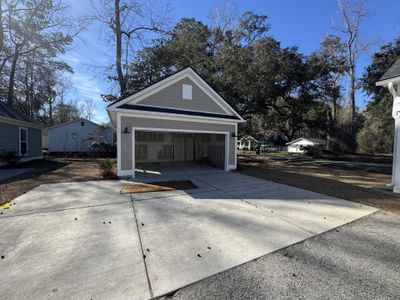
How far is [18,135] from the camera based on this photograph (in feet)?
44.7

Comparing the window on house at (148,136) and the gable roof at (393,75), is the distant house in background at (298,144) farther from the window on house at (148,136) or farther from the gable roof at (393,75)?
the gable roof at (393,75)

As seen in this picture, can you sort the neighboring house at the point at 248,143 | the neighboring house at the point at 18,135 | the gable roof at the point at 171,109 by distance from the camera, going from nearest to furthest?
1. the gable roof at the point at 171,109
2. the neighboring house at the point at 18,135
3. the neighboring house at the point at 248,143

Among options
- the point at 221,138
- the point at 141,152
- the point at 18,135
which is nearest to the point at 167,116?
the point at 221,138

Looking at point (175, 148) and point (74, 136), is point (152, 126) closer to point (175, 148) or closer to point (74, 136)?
point (175, 148)

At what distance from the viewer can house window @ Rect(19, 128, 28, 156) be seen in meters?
13.9

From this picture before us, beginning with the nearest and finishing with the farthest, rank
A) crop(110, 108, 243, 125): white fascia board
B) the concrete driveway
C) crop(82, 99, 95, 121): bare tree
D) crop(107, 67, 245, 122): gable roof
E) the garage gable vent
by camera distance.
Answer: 1. the concrete driveway
2. crop(110, 108, 243, 125): white fascia board
3. crop(107, 67, 245, 122): gable roof
4. the garage gable vent
5. crop(82, 99, 95, 121): bare tree

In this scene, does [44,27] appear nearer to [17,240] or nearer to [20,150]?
[20,150]

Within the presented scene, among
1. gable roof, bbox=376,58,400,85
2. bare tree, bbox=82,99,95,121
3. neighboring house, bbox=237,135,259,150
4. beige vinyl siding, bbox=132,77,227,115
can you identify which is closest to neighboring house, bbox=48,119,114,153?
beige vinyl siding, bbox=132,77,227,115

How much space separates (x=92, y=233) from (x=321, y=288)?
3388mm

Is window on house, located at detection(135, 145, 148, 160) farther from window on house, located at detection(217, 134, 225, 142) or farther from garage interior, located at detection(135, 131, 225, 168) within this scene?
window on house, located at detection(217, 134, 225, 142)

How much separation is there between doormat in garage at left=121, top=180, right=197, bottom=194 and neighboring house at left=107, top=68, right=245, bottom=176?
166cm

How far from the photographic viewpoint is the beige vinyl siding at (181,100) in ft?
32.4

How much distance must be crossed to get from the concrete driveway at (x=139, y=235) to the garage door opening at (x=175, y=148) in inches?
284

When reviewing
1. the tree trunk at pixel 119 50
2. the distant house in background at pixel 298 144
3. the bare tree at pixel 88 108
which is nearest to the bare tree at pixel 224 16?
the tree trunk at pixel 119 50
